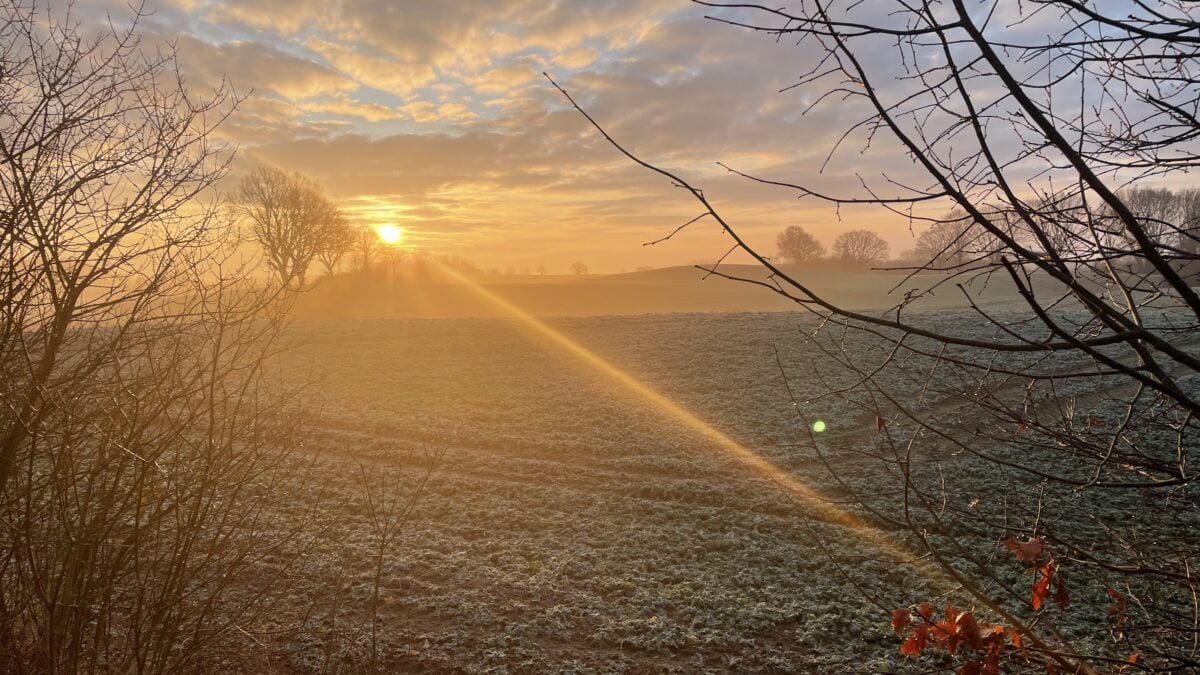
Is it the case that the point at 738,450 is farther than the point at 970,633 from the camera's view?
Yes

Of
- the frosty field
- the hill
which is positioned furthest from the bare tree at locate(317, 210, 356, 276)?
the frosty field

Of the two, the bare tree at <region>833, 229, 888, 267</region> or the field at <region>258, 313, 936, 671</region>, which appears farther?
the bare tree at <region>833, 229, 888, 267</region>

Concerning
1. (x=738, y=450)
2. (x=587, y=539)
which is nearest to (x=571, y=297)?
(x=738, y=450)

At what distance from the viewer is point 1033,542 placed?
2.57 meters

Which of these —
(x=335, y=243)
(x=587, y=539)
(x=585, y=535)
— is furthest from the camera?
(x=335, y=243)

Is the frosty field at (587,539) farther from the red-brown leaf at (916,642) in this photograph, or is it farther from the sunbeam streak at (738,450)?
the red-brown leaf at (916,642)

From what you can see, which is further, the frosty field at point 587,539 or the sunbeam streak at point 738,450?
the sunbeam streak at point 738,450

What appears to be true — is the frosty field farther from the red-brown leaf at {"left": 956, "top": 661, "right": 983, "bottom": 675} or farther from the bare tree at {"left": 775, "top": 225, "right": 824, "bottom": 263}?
the bare tree at {"left": 775, "top": 225, "right": 824, "bottom": 263}

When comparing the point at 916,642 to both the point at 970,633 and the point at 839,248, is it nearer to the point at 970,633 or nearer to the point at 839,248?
the point at 970,633

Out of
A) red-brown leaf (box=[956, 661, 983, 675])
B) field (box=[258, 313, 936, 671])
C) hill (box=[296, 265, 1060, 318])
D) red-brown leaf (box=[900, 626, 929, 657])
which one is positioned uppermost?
hill (box=[296, 265, 1060, 318])

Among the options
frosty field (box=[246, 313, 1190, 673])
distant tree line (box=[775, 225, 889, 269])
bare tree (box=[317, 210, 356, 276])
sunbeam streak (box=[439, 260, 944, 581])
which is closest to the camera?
frosty field (box=[246, 313, 1190, 673])

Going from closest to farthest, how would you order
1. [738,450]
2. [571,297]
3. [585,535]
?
1. [585,535]
2. [738,450]
3. [571,297]

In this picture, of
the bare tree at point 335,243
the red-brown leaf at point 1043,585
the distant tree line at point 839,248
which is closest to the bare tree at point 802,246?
the distant tree line at point 839,248

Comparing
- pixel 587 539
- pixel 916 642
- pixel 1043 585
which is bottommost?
pixel 587 539
